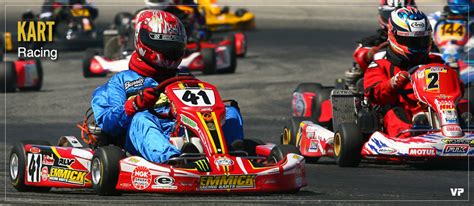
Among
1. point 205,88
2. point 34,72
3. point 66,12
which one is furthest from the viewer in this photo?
point 66,12

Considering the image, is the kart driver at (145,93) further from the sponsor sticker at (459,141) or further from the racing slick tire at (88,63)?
the racing slick tire at (88,63)

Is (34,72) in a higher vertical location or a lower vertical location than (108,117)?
lower

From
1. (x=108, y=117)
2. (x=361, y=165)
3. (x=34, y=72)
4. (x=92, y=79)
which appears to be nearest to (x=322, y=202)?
(x=108, y=117)

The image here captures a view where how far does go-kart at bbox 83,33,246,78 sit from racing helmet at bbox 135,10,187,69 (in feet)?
28.9

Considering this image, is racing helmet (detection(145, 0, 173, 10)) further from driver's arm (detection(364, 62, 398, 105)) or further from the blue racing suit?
the blue racing suit

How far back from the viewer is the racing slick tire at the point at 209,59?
18.3 metres

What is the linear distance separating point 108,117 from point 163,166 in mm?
968

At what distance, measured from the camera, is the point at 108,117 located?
878cm

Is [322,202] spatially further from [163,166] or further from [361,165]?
[361,165]

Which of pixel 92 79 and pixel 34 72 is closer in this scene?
pixel 34 72

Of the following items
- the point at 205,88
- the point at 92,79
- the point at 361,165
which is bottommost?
the point at 92,79

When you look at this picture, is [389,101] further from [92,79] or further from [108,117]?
Answer: [92,79]

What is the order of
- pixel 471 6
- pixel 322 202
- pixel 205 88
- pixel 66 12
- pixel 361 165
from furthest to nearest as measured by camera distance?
pixel 66 12, pixel 471 6, pixel 361 165, pixel 205 88, pixel 322 202

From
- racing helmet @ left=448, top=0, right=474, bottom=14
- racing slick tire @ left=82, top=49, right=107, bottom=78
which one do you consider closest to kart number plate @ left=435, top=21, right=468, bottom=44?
racing helmet @ left=448, top=0, right=474, bottom=14
